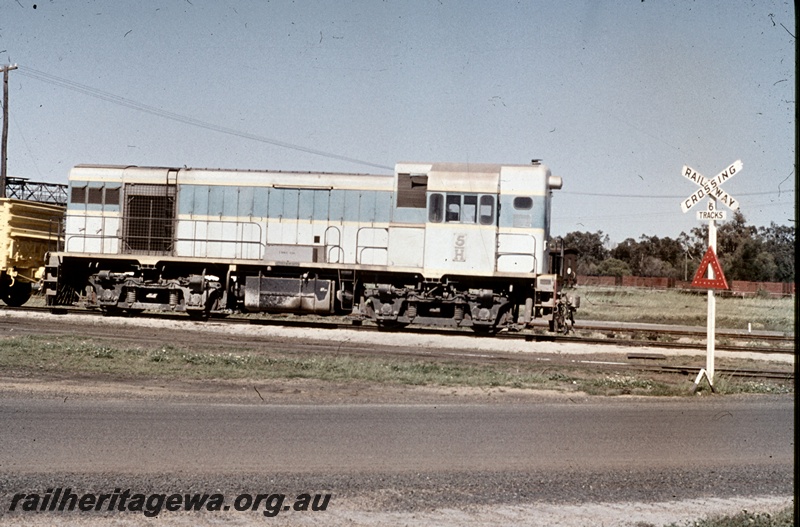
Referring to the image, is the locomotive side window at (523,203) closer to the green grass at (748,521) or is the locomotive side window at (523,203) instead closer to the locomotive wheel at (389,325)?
the locomotive wheel at (389,325)

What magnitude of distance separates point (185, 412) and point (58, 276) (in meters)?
13.5

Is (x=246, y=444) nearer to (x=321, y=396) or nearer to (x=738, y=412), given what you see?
(x=321, y=396)

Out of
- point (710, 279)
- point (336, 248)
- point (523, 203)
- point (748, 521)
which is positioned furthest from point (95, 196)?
point (748, 521)

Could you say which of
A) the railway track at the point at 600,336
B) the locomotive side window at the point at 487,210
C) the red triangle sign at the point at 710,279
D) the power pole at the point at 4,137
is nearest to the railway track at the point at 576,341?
the railway track at the point at 600,336

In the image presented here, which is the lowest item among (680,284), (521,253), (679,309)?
(679,309)

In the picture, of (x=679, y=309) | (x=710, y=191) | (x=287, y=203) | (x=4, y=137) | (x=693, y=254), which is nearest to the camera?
(x=710, y=191)

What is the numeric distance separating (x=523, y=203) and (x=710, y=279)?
23.4 ft

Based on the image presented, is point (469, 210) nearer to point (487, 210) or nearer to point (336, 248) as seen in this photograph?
point (487, 210)

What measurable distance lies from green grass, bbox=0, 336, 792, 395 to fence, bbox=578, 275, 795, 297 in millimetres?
42576

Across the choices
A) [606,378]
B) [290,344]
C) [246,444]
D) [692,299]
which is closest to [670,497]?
[246,444]

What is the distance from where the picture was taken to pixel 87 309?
2123cm

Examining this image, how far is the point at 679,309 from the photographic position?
134 feet

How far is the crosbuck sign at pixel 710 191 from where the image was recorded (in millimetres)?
11523

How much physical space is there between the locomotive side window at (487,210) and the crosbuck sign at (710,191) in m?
7.15
